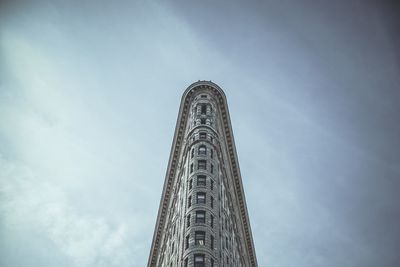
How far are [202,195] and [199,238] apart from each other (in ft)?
29.5

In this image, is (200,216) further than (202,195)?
No

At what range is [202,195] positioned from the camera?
62.8 meters

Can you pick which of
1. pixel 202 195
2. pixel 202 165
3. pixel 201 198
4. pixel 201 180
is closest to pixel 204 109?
pixel 202 165

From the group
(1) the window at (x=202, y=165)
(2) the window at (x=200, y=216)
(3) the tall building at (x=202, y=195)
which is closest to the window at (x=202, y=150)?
(3) the tall building at (x=202, y=195)

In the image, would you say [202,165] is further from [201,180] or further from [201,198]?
[201,198]

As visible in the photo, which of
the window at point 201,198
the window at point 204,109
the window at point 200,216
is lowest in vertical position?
the window at point 200,216

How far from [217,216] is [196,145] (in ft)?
57.2

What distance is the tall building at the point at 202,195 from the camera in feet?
183

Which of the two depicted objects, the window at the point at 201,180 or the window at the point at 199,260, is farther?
the window at the point at 201,180

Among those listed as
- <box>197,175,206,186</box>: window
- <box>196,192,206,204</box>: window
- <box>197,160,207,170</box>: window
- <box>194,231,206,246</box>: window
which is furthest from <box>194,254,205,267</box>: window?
<box>197,160,207,170</box>: window

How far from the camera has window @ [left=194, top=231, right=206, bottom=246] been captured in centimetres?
5424

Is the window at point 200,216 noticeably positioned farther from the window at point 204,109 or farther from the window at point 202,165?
the window at point 204,109

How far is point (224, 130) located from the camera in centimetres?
9200

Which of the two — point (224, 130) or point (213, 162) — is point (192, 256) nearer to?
point (213, 162)
